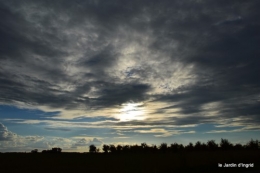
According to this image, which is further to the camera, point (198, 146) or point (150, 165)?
point (198, 146)

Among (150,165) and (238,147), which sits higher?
(238,147)

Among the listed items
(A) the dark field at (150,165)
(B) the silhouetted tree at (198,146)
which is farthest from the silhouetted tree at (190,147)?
(A) the dark field at (150,165)

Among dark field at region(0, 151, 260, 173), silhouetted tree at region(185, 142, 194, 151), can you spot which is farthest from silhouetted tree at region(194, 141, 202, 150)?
dark field at region(0, 151, 260, 173)

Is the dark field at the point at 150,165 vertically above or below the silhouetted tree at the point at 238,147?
below

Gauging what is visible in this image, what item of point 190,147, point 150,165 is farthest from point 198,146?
point 150,165

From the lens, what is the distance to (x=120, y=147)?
14425cm

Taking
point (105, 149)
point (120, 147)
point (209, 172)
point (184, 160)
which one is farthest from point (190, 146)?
point (209, 172)

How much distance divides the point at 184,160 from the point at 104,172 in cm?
1260

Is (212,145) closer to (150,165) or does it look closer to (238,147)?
(238,147)

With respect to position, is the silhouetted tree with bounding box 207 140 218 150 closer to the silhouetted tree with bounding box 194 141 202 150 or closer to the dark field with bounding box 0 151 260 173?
the silhouetted tree with bounding box 194 141 202 150

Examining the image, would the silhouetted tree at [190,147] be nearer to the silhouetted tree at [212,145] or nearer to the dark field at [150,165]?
the silhouetted tree at [212,145]

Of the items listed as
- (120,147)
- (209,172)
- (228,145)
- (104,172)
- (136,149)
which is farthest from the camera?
(120,147)

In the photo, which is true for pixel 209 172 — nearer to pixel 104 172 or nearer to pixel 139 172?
pixel 139 172

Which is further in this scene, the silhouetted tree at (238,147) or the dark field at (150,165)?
the silhouetted tree at (238,147)
